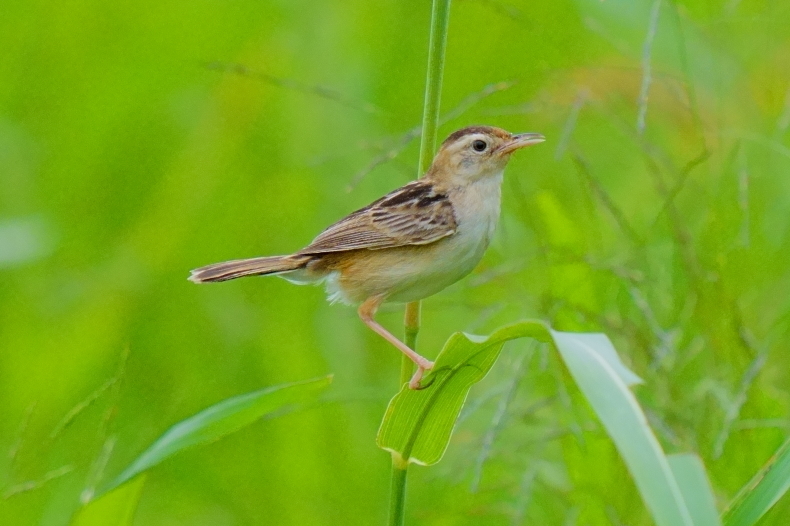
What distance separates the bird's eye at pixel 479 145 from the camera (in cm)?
341

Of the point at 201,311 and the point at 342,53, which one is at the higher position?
the point at 342,53

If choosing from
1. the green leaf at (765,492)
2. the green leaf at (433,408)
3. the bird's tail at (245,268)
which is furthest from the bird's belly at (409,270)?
the green leaf at (765,492)

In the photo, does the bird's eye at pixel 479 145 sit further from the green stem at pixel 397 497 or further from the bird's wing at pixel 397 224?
the green stem at pixel 397 497

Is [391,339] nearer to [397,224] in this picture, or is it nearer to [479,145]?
[397,224]

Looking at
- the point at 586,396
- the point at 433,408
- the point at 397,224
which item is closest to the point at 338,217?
the point at 397,224

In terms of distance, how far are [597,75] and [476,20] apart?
1.12 m

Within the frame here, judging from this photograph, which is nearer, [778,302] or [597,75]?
[778,302]

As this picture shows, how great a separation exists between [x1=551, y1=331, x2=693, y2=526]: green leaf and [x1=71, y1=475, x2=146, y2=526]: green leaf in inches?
42.3

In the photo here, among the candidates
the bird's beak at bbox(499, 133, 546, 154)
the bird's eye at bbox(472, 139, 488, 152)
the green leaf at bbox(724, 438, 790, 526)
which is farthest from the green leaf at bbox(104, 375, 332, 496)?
the bird's eye at bbox(472, 139, 488, 152)

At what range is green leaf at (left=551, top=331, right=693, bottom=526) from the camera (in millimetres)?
1581

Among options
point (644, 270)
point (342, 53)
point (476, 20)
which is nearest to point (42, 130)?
point (342, 53)

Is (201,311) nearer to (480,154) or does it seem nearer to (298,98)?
(298,98)

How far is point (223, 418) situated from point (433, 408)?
498 millimetres

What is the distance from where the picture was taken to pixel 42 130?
4.66 m
